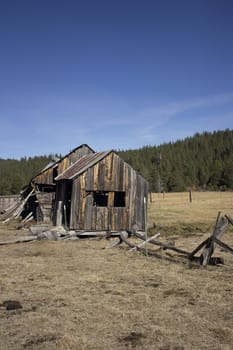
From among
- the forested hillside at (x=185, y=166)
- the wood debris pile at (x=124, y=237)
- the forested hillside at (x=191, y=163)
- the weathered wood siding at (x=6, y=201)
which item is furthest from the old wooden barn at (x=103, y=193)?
the forested hillside at (x=191, y=163)

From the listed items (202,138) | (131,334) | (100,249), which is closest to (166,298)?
(131,334)

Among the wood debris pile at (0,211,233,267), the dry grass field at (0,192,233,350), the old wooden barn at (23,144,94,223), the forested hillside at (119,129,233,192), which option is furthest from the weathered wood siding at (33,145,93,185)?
the forested hillside at (119,129,233,192)

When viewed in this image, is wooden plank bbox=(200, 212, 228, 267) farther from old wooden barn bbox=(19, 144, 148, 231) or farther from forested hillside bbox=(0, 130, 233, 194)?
forested hillside bbox=(0, 130, 233, 194)

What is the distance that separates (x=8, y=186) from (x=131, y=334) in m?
103

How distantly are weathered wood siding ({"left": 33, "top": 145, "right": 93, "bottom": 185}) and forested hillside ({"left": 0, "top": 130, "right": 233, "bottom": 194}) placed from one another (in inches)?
1610

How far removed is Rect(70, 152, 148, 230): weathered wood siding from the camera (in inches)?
874

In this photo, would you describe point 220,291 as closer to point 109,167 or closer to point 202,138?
point 109,167

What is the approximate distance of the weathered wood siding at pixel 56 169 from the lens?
2906cm

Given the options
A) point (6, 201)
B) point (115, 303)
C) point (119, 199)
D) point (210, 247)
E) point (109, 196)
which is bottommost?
point (115, 303)

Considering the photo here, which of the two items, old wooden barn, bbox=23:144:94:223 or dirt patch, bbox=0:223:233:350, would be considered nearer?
dirt patch, bbox=0:223:233:350

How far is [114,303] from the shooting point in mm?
8430

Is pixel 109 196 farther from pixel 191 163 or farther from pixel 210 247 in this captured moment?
pixel 191 163

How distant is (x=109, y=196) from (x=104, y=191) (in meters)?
0.44

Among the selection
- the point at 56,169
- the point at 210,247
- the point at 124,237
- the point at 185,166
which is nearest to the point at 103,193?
the point at 56,169
